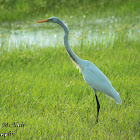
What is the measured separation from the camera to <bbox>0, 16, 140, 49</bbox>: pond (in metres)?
9.30

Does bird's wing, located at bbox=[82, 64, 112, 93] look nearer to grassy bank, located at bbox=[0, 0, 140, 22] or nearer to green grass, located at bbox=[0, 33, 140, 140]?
green grass, located at bbox=[0, 33, 140, 140]

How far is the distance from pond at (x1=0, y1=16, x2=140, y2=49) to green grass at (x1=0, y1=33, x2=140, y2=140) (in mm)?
629

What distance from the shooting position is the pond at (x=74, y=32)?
930 cm

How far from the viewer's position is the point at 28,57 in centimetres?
788

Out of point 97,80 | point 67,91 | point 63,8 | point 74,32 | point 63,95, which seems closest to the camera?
point 97,80

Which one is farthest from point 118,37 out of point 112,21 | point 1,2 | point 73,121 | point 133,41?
point 1,2

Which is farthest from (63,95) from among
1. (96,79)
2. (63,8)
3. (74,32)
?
(63,8)

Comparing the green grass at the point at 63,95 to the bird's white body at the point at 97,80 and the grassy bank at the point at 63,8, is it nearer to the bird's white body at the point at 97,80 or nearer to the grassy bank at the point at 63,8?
the bird's white body at the point at 97,80

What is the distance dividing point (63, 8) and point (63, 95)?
8.85 metres

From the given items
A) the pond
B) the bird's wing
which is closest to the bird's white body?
the bird's wing

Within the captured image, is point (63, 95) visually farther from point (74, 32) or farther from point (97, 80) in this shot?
point (74, 32)

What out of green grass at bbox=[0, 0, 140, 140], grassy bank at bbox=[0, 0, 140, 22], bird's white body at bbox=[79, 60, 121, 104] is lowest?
grassy bank at bbox=[0, 0, 140, 22]

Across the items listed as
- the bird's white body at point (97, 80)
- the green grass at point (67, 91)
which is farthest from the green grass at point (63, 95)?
the bird's white body at point (97, 80)

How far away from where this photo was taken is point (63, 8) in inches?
547
